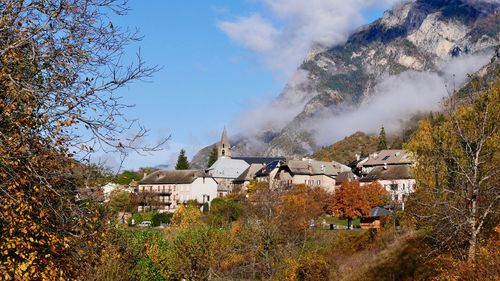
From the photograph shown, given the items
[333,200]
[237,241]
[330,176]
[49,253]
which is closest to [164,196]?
[330,176]

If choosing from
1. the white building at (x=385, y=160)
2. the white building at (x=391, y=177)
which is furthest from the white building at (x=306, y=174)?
the white building at (x=385, y=160)

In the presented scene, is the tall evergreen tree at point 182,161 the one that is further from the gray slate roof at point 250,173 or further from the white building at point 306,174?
the white building at point 306,174

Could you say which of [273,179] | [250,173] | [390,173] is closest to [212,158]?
[250,173]

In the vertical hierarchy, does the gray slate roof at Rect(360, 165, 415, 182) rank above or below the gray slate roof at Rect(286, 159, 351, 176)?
below

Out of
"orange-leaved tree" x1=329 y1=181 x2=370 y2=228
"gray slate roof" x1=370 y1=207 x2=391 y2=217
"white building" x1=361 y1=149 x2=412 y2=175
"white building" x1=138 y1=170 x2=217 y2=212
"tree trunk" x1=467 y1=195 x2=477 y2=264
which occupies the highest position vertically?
"white building" x1=361 y1=149 x2=412 y2=175

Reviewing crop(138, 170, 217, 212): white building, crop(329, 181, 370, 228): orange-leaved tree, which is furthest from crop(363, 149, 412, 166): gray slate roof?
crop(329, 181, 370, 228): orange-leaved tree

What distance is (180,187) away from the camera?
4843 inches

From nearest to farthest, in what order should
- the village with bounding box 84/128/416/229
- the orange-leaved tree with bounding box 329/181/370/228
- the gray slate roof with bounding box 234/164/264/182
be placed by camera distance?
the orange-leaved tree with bounding box 329/181/370/228
the village with bounding box 84/128/416/229
the gray slate roof with bounding box 234/164/264/182

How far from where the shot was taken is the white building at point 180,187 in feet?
397

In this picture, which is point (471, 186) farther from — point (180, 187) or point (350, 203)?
point (180, 187)

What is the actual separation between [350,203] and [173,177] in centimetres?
5497

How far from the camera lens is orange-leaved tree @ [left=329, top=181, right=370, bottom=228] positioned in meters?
76.8

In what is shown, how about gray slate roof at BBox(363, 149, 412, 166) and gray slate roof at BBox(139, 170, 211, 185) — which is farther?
gray slate roof at BBox(139, 170, 211, 185)

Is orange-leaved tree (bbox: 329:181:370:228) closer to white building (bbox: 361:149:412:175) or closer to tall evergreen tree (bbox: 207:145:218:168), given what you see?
white building (bbox: 361:149:412:175)
